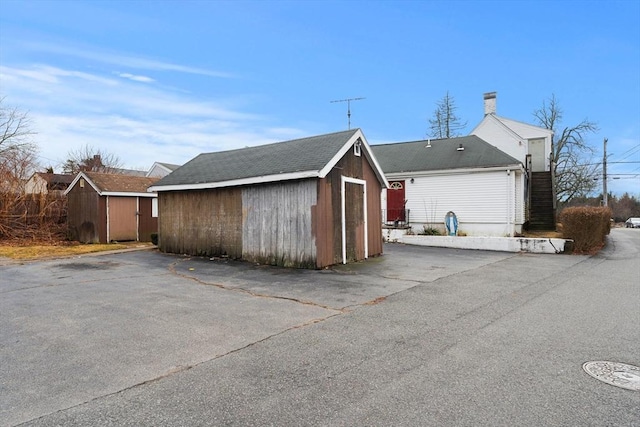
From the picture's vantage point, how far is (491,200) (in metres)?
17.6

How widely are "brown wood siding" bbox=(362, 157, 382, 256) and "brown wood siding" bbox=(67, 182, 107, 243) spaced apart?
12238 mm

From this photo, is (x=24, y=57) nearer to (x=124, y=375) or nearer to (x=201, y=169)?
(x=201, y=169)

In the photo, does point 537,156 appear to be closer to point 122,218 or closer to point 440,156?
point 440,156

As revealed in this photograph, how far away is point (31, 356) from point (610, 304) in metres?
8.48

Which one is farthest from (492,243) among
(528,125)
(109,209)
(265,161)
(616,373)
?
(109,209)

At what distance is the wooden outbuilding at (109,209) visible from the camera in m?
17.4

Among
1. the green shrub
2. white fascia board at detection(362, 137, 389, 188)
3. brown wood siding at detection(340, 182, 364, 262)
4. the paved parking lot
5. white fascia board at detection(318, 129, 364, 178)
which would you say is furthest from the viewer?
the green shrub

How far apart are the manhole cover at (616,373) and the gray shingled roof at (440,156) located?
572 inches

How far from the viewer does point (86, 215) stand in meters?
17.7

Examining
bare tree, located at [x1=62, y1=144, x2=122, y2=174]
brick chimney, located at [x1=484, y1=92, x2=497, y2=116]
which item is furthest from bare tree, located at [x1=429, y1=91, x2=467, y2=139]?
bare tree, located at [x1=62, y1=144, x2=122, y2=174]

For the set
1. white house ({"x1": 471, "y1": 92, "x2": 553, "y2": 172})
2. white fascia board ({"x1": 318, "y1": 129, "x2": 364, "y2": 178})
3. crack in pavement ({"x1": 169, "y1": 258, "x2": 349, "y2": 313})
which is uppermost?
white house ({"x1": 471, "y1": 92, "x2": 553, "y2": 172})

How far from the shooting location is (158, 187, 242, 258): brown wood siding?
1217 cm

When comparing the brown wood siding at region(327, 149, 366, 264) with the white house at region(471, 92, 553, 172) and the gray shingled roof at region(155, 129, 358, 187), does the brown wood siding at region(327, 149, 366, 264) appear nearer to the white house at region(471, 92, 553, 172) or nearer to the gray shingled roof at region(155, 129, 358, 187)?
the gray shingled roof at region(155, 129, 358, 187)

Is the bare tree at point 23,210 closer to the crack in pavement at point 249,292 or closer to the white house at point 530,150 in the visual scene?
the crack in pavement at point 249,292
